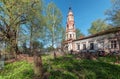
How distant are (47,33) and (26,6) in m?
19.7

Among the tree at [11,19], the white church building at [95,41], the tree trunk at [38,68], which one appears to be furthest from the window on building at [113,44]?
the tree trunk at [38,68]

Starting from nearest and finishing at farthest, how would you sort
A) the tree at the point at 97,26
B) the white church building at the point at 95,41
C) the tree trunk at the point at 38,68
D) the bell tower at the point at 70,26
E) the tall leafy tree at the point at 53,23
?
the tree trunk at the point at 38,68 → the white church building at the point at 95,41 → the tall leafy tree at the point at 53,23 → the bell tower at the point at 70,26 → the tree at the point at 97,26

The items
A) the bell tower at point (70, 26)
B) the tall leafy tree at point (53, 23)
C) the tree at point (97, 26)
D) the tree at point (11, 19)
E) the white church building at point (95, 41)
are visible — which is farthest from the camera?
the tree at point (97, 26)

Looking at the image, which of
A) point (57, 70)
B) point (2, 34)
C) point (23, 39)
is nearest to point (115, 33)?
point (23, 39)

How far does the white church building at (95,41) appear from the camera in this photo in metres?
33.5

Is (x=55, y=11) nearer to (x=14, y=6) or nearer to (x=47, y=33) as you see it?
(x=47, y=33)

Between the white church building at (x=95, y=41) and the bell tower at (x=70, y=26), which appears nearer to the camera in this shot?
the white church building at (x=95, y=41)

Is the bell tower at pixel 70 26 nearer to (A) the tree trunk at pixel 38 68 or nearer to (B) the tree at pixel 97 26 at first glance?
(B) the tree at pixel 97 26

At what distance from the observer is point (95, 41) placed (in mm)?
39656

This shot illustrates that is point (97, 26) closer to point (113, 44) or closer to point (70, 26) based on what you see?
point (70, 26)

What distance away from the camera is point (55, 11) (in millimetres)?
49781

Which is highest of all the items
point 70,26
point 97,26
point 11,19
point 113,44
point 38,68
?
point 97,26

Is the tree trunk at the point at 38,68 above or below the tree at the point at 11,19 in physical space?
below

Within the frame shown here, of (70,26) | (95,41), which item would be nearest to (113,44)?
(95,41)
